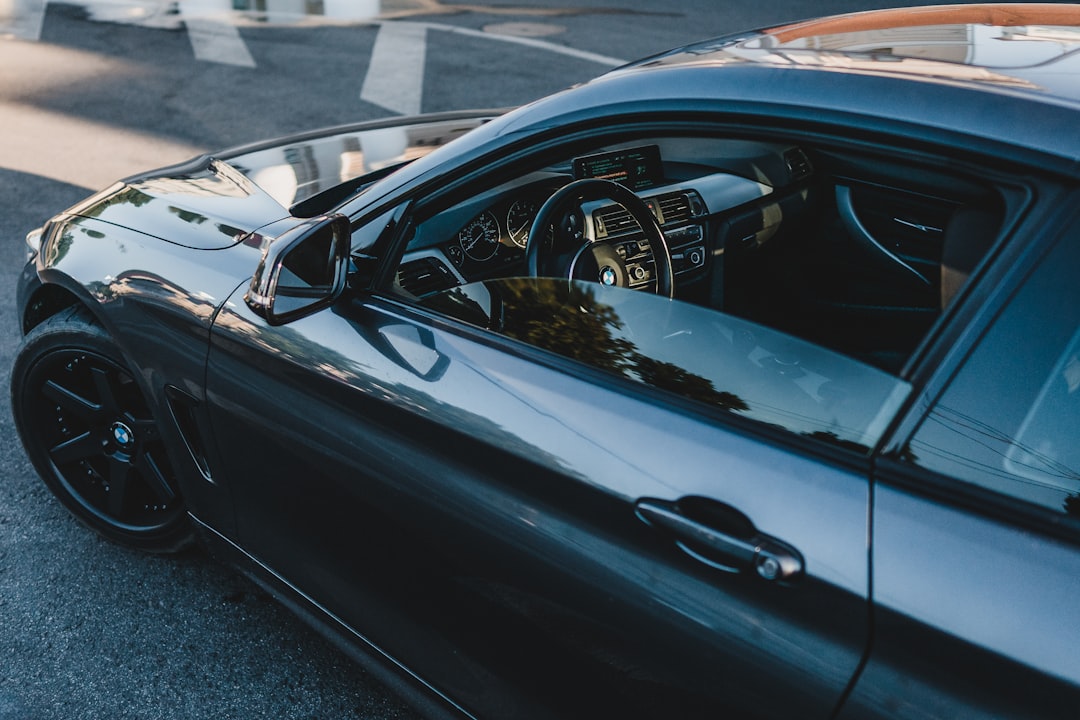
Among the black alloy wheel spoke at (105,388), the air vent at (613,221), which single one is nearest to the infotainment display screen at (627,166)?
the air vent at (613,221)

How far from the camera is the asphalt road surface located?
2467 millimetres

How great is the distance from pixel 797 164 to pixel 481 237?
972 mm

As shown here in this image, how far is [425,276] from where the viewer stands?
87.8 inches

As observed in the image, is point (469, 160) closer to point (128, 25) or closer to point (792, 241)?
point (792, 241)

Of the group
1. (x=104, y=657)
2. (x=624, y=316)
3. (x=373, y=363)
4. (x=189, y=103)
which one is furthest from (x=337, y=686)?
(x=189, y=103)

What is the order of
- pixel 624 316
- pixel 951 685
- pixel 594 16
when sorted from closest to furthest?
pixel 951 685
pixel 624 316
pixel 594 16

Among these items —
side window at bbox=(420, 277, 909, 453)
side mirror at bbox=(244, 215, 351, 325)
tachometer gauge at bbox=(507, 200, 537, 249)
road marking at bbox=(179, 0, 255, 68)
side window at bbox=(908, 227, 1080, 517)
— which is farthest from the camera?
road marking at bbox=(179, 0, 255, 68)

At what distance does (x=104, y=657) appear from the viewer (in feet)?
8.31

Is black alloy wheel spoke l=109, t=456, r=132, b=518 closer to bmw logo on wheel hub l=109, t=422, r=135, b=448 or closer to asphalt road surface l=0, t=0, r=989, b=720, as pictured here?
bmw logo on wheel hub l=109, t=422, r=135, b=448

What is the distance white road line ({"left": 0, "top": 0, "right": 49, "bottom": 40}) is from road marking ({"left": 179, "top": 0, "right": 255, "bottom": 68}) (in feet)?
4.89

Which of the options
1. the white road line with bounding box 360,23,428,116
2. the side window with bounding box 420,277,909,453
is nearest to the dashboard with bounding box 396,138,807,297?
the side window with bounding box 420,277,909,453

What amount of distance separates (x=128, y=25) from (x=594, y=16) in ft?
16.9

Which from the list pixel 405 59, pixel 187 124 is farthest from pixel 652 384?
pixel 405 59

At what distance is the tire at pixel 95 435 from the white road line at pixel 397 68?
15.4 feet
